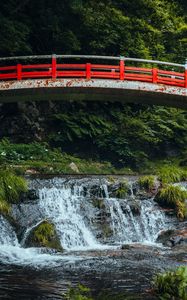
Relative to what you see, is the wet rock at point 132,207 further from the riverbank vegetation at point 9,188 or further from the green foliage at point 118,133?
the green foliage at point 118,133

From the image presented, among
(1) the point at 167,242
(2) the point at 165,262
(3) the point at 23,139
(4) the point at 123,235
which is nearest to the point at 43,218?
(4) the point at 123,235

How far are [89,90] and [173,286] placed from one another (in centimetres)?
1225

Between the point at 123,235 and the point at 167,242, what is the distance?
1.96 metres

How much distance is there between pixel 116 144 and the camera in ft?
92.8

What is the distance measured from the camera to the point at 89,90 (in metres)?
19.9

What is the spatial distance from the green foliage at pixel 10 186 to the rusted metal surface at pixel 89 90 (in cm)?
369

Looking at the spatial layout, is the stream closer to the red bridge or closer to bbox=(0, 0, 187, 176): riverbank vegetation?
the red bridge

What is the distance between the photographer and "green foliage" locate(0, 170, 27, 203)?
17297mm

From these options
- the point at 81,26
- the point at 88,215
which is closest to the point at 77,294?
the point at 88,215

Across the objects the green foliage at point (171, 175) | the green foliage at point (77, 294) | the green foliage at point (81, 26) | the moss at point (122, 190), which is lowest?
the green foliage at point (77, 294)

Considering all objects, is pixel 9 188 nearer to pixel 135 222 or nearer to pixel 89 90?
pixel 135 222

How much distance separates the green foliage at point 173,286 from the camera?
877 centimetres

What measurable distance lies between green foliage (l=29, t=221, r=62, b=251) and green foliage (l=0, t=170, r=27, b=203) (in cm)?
242

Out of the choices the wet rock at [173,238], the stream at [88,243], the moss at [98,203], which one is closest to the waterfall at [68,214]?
the stream at [88,243]
